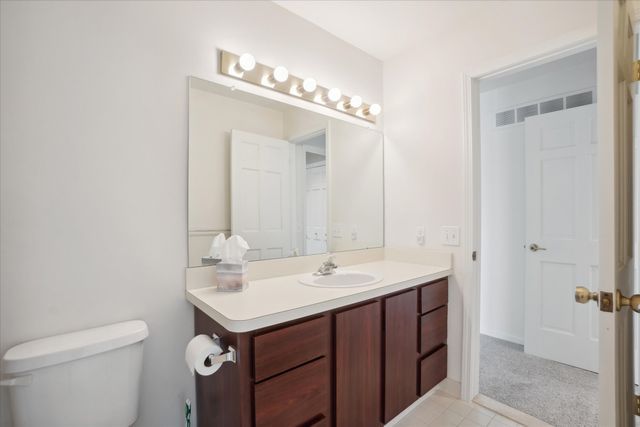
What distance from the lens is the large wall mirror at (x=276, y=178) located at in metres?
1.49

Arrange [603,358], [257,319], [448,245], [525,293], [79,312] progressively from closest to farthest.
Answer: [603,358] → [257,319] → [79,312] → [448,245] → [525,293]

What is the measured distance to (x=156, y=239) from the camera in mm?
1341

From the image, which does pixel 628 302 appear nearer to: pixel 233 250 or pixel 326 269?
pixel 326 269

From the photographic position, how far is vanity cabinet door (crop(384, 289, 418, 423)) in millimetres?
1542

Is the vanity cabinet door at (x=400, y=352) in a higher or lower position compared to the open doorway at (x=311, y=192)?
lower

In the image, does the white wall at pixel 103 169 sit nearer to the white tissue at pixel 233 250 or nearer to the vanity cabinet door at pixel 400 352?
the white tissue at pixel 233 250

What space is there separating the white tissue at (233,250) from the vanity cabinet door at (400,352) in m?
0.75

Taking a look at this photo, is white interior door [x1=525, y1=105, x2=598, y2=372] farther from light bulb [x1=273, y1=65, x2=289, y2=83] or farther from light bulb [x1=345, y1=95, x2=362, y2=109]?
light bulb [x1=273, y1=65, x2=289, y2=83]

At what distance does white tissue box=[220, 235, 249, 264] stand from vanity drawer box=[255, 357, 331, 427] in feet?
1.79

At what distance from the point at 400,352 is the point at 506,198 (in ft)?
6.31

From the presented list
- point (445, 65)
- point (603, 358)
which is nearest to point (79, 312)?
point (603, 358)

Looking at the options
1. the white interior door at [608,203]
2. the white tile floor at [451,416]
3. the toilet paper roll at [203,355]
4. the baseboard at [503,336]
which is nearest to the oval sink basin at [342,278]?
the toilet paper roll at [203,355]

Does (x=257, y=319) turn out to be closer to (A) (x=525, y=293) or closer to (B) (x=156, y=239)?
(B) (x=156, y=239)

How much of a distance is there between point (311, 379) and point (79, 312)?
0.93m
